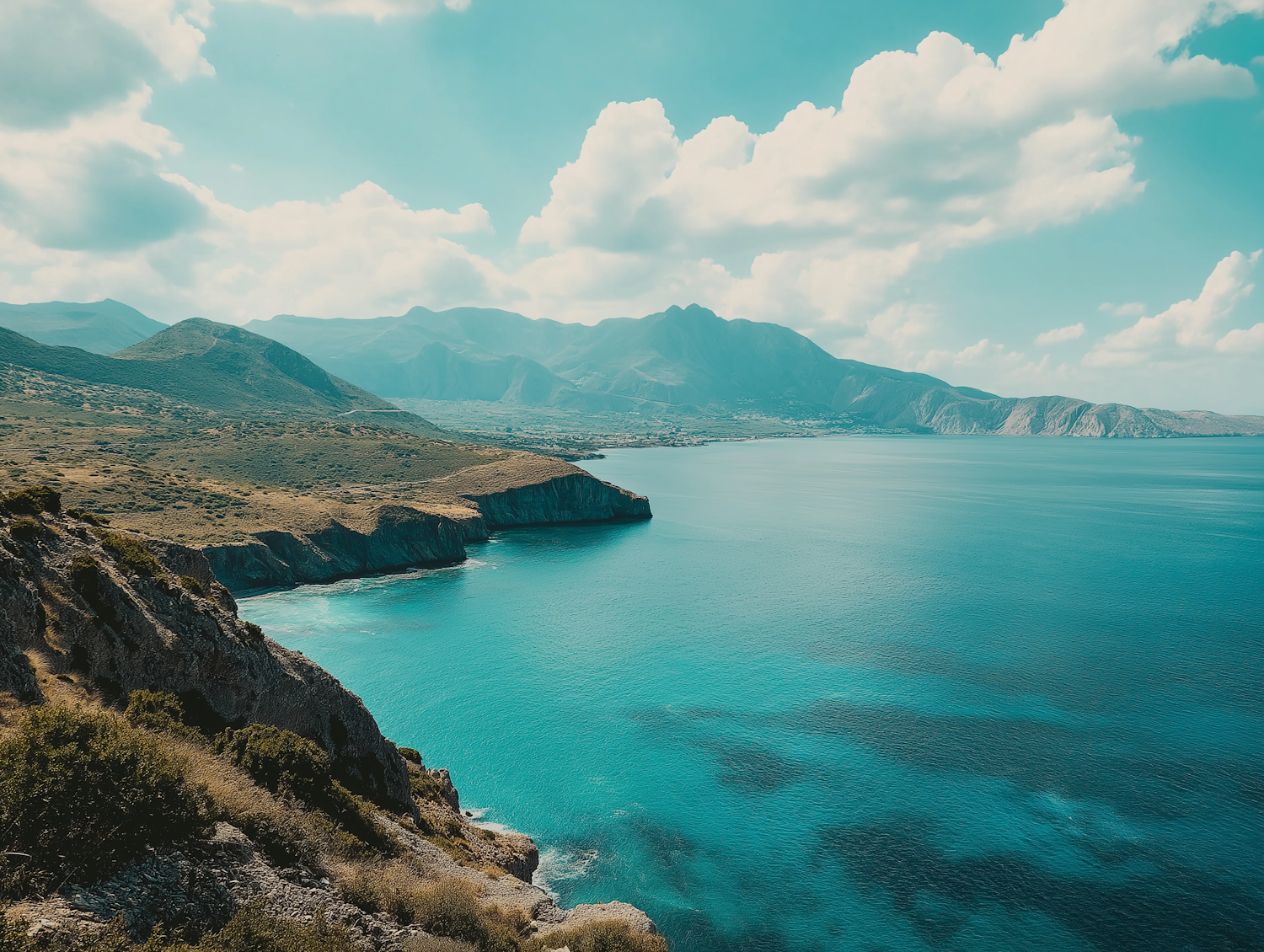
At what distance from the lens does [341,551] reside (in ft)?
443

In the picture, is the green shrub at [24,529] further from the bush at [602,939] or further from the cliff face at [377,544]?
the cliff face at [377,544]

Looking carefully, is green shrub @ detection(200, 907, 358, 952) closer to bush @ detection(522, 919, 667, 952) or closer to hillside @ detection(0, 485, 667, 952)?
hillside @ detection(0, 485, 667, 952)

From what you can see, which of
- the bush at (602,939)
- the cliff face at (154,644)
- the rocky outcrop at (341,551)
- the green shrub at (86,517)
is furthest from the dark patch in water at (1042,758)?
the rocky outcrop at (341,551)

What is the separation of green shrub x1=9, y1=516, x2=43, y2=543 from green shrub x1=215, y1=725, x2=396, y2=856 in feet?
47.2

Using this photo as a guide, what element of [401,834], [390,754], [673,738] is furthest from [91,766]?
[673,738]

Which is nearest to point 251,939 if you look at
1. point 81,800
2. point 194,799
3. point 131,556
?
point 194,799

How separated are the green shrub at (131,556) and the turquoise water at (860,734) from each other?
3529 centimetres

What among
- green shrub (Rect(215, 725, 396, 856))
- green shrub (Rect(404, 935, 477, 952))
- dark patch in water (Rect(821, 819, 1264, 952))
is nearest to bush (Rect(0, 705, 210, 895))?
green shrub (Rect(404, 935, 477, 952))

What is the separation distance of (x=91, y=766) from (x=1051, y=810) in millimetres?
65694

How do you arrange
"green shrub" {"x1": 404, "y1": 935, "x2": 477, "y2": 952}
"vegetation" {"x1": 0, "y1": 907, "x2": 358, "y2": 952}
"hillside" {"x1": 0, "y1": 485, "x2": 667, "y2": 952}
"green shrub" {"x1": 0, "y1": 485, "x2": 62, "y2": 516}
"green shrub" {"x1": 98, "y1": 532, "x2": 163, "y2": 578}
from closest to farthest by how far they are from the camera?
"vegetation" {"x1": 0, "y1": 907, "x2": 358, "y2": 952} < "hillside" {"x1": 0, "y1": 485, "x2": 667, "y2": 952} < "green shrub" {"x1": 404, "y1": 935, "x2": 477, "y2": 952} < "green shrub" {"x1": 0, "y1": 485, "x2": 62, "y2": 516} < "green shrub" {"x1": 98, "y1": 532, "x2": 163, "y2": 578}

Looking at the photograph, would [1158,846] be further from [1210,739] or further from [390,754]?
[390,754]

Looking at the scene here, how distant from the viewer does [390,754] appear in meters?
43.5

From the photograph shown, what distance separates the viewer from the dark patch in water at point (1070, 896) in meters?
41.5

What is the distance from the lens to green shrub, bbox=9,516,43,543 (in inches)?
1228
